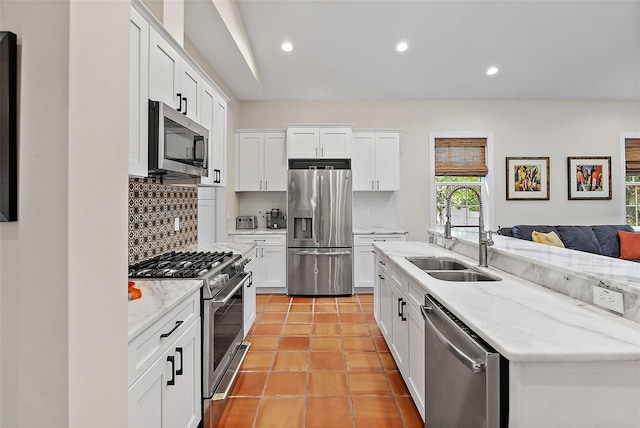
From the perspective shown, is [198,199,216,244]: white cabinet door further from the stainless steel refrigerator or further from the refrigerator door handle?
the refrigerator door handle

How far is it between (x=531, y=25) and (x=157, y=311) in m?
5.26

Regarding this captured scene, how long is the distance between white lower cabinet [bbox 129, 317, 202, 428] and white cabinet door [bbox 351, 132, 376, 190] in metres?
3.76

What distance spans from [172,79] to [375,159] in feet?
11.4

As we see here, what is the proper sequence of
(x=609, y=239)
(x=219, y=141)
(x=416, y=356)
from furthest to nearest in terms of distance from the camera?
(x=609, y=239), (x=219, y=141), (x=416, y=356)

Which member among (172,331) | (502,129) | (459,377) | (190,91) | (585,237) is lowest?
(459,377)

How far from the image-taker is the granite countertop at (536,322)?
1.01 m

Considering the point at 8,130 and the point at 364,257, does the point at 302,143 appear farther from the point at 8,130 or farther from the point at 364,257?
the point at 8,130

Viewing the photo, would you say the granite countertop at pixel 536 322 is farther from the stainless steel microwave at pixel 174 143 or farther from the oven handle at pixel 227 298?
the stainless steel microwave at pixel 174 143

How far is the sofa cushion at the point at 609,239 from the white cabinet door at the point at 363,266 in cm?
331

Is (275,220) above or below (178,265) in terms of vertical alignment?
above

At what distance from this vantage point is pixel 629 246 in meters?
4.89

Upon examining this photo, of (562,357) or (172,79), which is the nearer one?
(562,357)

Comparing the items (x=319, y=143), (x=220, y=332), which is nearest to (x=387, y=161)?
(x=319, y=143)

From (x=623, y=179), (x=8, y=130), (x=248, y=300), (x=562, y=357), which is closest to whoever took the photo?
(x=8, y=130)
